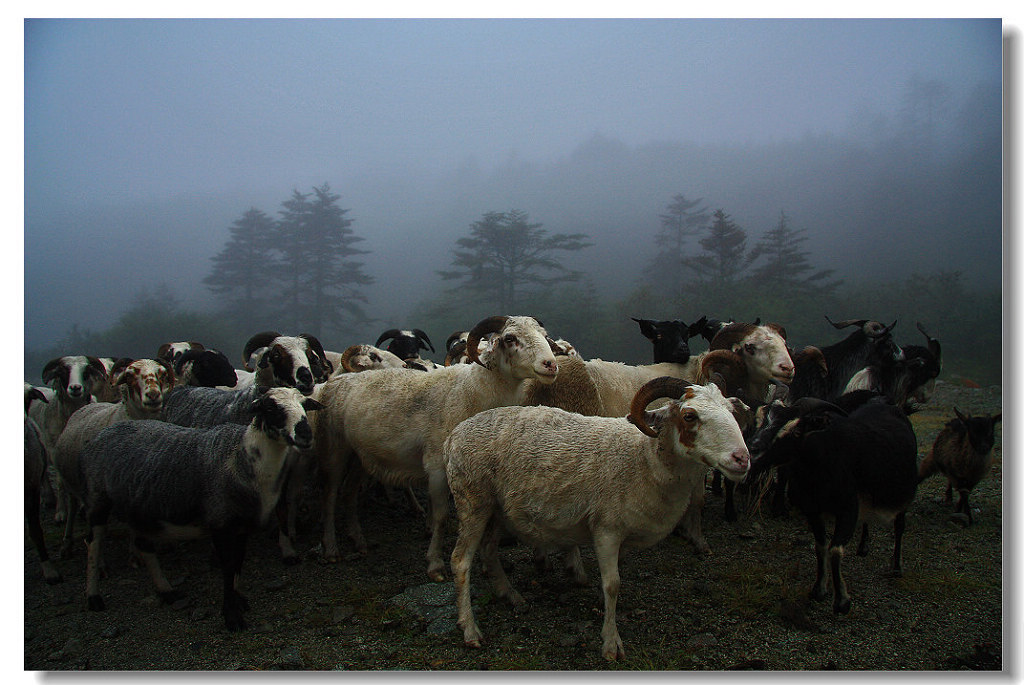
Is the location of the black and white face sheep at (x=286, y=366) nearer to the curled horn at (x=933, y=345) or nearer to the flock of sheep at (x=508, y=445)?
the flock of sheep at (x=508, y=445)

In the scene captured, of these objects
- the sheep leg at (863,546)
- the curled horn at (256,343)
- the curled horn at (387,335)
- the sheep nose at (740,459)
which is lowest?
the sheep leg at (863,546)

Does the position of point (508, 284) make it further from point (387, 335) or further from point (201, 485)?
point (201, 485)

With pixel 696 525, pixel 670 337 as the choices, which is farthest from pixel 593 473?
pixel 670 337

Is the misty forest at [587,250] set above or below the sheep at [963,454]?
above

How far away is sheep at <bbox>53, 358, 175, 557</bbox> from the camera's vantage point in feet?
20.5

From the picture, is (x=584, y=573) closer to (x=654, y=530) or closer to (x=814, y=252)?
(x=654, y=530)

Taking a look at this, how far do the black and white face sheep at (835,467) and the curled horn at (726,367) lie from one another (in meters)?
1.40

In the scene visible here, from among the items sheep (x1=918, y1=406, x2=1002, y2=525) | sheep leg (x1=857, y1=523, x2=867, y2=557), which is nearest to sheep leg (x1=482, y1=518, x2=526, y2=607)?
sheep leg (x1=857, y1=523, x2=867, y2=557)

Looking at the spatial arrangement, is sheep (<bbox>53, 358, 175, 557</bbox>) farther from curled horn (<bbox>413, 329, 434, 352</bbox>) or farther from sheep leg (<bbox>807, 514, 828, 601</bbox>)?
sheep leg (<bbox>807, 514, 828, 601</bbox>)

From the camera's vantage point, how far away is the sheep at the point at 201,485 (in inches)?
196

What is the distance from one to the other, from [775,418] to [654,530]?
1645 mm

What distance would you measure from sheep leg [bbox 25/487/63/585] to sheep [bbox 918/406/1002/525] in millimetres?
8455

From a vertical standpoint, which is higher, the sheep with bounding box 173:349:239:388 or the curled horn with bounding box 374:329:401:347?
the curled horn with bounding box 374:329:401:347

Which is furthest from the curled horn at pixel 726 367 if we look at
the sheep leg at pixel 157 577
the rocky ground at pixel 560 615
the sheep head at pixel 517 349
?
the sheep leg at pixel 157 577
